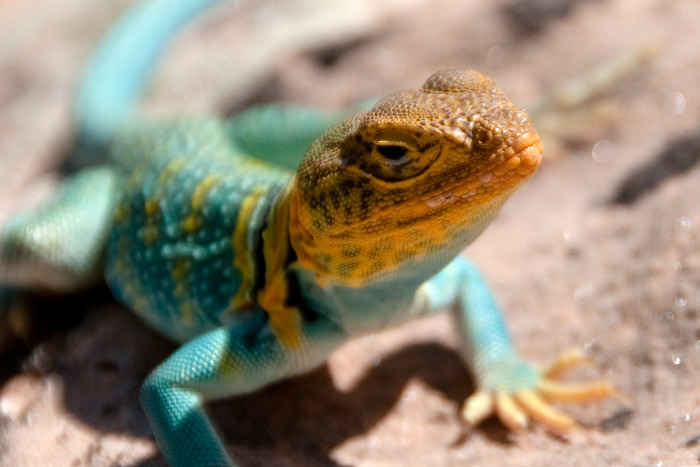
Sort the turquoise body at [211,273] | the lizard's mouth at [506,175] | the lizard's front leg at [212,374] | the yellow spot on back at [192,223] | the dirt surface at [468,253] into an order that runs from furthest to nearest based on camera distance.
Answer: the yellow spot on back at [192,223], the dirt surface at [468,253], the turquoise body at [211,273], the lizard's front leg at [212,374], the lizard's mouth at [506,175]

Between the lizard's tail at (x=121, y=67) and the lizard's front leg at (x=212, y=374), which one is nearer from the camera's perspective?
the lizard's front leg at (x=212, y=374)

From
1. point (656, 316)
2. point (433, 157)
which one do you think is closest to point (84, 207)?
point (433, 157)

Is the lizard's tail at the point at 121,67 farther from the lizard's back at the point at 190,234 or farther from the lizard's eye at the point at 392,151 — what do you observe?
the lizard's eye at the point at 392,151

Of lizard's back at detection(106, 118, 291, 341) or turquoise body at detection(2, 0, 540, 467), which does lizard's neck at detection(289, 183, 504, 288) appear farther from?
lizard's back at detection(106, 118, 291, 341)

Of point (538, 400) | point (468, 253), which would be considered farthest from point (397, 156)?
point (468, 253)

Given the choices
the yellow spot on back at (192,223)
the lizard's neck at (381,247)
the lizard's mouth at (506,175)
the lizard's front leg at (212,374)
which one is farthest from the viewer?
the yellow spot on back at (192,223)

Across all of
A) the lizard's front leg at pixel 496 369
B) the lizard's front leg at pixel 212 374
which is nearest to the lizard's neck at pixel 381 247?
the lizard's front leg at pixel 212 374

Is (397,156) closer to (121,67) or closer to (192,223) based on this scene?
(192,223)

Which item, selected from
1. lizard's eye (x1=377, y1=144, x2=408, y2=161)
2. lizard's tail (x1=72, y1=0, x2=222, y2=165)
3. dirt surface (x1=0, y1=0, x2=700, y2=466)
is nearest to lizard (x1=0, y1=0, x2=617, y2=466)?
lizard's eye (x1=377, y1=144, x2=408, y2=161)
